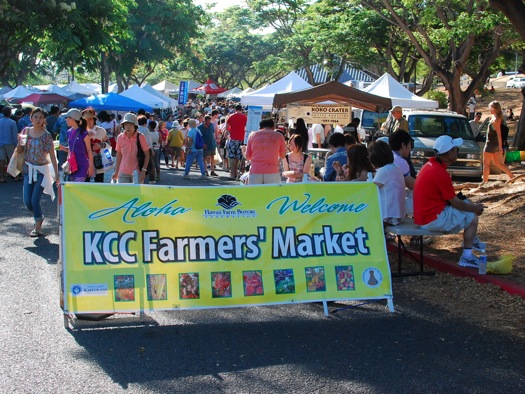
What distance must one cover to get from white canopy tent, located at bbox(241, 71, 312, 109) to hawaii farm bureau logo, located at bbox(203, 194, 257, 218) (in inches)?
529

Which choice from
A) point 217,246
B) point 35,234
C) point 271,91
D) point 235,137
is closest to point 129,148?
point 35,234

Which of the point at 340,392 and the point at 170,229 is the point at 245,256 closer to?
the point at 170,229

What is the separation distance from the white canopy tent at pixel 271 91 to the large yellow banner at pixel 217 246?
13282 millimetres

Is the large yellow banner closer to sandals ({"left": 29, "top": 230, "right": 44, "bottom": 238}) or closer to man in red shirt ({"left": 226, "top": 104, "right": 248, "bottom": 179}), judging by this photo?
sandals ({"left": 29, "top": 230, "right": 44, "bottom": 238})

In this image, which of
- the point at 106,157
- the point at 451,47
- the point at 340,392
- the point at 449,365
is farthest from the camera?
the point at 451,47

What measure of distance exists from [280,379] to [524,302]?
3014 millimetres

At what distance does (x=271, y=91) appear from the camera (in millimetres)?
20906

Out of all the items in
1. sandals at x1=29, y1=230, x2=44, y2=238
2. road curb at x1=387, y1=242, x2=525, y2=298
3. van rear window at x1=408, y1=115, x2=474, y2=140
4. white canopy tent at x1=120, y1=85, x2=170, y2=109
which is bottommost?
road curb at x1=387, y1=242, x2=525, y2=298

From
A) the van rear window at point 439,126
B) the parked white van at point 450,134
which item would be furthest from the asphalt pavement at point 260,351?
the van rear window at point 439,126

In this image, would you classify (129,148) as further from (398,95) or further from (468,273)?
(398,95)

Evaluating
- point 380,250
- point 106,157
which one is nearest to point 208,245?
Result: point 380,250

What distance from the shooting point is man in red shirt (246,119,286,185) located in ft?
36.5

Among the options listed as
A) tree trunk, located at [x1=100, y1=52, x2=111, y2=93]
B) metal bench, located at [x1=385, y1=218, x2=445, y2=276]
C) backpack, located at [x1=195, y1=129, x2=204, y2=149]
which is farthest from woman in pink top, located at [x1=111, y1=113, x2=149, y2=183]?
tree trunk, located at [x1=100, y1=52, x2=111, y2=93]

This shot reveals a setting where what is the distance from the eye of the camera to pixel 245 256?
644 centimetres
